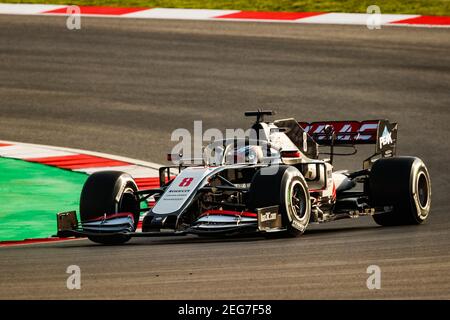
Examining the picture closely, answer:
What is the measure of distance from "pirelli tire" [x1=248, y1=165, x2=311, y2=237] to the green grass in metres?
13.2

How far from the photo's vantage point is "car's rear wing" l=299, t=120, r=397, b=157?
13156mm

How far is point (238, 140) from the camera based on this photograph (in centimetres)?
1195

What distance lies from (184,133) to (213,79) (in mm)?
2635

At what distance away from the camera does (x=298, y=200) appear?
11234 millimetres

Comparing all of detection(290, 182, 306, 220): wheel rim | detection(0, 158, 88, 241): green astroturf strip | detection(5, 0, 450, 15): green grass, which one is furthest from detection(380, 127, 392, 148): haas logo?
detection(5, 0, 450, 15): green grass

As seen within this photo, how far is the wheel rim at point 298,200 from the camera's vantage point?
11148 millimetres

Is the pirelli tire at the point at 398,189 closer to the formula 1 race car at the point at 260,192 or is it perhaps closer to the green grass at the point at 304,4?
the formula 1 race car at the point at 260,192

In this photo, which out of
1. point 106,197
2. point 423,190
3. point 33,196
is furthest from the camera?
point 33,196

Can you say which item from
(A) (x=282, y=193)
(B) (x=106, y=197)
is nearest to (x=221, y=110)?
(B) (x=106, y=197)

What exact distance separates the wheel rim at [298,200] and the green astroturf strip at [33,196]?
2.73 m

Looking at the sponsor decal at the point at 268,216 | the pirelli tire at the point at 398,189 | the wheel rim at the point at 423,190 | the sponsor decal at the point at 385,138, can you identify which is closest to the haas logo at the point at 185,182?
the sponsor decal at the point at 268,216

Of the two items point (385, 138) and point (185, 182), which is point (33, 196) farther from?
point (385, 138)

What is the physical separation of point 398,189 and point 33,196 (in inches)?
180

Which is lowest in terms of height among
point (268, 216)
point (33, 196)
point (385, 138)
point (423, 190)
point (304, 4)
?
point (33, 196)
